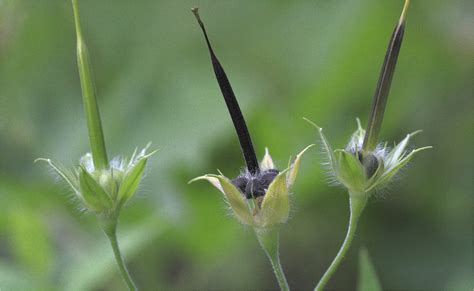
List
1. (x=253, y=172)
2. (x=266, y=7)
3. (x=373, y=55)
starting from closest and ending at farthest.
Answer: (x=253, y=172), (x=373, y=55), (x=266, y=7)

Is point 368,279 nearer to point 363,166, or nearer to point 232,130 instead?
point 363,166

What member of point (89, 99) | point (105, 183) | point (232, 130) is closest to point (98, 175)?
point (105, 183)

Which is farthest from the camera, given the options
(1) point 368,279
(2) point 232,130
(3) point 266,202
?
(2) point 232,130

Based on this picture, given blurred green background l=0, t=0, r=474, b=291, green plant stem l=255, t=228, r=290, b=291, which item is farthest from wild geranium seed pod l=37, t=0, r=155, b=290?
blurred green background l=0, t=0, r=474, b=291

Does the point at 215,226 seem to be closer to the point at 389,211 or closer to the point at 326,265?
the point at 326,265

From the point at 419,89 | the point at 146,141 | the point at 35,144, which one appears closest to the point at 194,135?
the point at 146,141

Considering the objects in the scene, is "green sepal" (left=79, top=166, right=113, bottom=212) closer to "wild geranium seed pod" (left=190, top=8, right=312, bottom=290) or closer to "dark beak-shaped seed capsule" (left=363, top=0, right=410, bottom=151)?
"wild geranium seed pod" (left=190, top=8, right=312, bottom=290)

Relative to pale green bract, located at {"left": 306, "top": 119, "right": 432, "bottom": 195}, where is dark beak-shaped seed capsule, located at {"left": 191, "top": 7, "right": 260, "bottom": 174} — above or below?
above
